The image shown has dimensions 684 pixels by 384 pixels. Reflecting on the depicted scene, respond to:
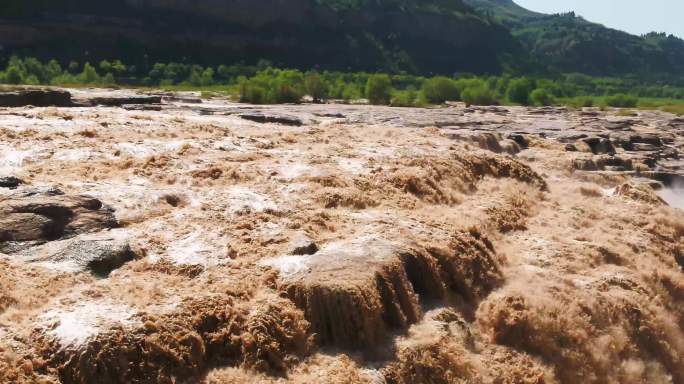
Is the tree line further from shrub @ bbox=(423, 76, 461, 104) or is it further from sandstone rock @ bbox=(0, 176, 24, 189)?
sandstone rock @ bbox=(0, 176, 24, 189)

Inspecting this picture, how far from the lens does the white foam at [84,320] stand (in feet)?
31.2

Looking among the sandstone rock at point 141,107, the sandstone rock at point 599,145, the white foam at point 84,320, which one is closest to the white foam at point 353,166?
the white foam at point 84,320

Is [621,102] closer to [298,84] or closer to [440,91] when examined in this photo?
[440,91]

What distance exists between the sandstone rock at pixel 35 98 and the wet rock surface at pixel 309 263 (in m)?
2.85

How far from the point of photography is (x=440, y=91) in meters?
77.1

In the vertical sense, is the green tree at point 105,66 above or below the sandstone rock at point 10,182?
below

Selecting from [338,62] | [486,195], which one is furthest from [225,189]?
[338,62]

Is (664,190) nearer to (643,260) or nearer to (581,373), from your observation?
(643,260)

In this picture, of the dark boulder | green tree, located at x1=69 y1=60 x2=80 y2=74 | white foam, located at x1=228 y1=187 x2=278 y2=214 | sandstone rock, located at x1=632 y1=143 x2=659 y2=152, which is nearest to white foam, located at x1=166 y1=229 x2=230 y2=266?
white foam, located at x1=228 y1=187 x2=278 y2=214

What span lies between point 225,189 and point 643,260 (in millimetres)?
10835

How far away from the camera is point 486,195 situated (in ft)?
68.8

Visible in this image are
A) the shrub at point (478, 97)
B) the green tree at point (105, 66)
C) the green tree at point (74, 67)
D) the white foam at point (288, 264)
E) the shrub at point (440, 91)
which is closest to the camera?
the white foam at point (288, 264)

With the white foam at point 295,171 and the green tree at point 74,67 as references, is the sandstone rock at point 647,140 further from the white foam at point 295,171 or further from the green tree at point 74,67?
the green tree at point 74,67

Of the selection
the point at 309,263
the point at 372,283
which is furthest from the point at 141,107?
the point at 372,283
